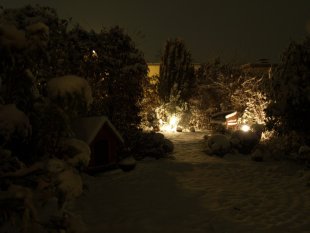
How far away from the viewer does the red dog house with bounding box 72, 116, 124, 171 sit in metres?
10.1

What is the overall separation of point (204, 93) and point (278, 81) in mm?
9979

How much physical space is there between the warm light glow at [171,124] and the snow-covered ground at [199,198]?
7287mm

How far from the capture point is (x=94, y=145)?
414 inches

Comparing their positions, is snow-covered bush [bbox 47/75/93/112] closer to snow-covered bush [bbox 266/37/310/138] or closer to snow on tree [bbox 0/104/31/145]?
snow on tree [bbox 0/104/31/145]

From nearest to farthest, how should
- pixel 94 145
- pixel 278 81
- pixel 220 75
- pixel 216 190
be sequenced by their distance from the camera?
pixel 216 190
pixel 94 145
pixel 278 81
pixel 220 75

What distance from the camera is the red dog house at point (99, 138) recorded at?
10095 millimetres

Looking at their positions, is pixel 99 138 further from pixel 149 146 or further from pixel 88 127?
pixel 149 146

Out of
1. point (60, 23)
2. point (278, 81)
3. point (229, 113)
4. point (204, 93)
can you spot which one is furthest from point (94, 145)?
point (204, 93)

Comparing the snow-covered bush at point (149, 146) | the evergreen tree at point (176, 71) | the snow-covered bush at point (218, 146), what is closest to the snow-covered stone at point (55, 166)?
the snow-covered bush at point (149, 146)

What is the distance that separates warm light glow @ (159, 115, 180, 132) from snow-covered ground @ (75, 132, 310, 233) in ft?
23.9

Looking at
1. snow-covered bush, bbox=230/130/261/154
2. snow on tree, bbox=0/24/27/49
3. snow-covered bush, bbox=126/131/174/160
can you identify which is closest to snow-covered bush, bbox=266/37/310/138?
snow-covered bush, bbox=230/130/261/154

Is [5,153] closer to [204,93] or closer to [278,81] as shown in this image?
[278,81]

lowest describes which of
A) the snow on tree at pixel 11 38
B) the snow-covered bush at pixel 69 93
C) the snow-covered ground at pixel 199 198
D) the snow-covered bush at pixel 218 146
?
the snow-covered ground at pixel 199 198

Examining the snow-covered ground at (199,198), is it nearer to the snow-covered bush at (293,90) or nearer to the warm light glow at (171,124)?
the snow-covered bush at (293,90)
